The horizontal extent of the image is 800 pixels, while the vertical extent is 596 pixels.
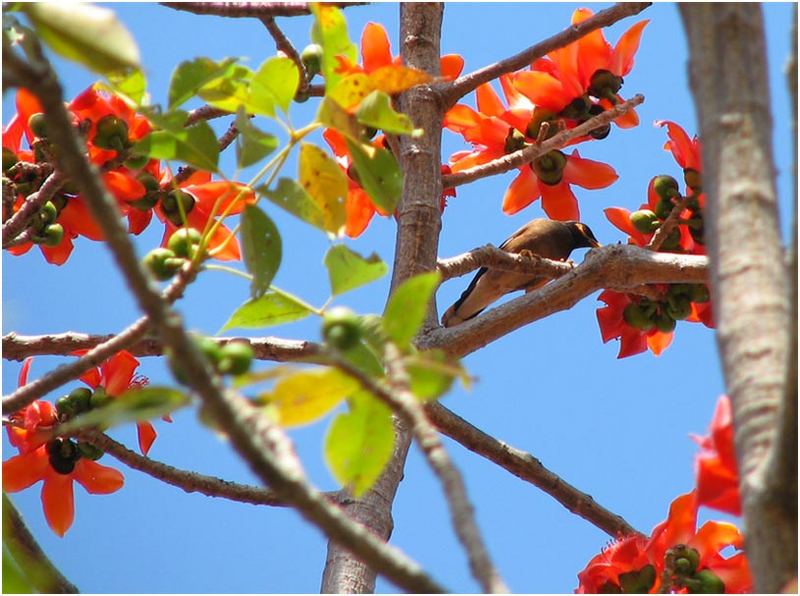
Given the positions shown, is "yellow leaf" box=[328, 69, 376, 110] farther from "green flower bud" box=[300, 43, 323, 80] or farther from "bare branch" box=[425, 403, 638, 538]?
"green flower bud" box=[300, 43, 323, 80]

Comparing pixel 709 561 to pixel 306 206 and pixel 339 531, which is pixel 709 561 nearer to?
pixel 306 206

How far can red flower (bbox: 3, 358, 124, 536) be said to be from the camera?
2.19m

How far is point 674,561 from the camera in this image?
1.84 m

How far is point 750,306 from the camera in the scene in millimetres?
778

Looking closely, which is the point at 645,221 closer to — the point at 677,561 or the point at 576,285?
the point at 576,285

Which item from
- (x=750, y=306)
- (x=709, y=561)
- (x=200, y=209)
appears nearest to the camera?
(x=750, y=306)

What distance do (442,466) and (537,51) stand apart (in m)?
1.89

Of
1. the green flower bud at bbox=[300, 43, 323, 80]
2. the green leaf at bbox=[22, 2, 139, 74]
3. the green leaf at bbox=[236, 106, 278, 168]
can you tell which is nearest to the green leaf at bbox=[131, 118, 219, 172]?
the green leaf at bbox=[236, 106, 278, 168]

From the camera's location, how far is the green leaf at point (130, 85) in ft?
4.32

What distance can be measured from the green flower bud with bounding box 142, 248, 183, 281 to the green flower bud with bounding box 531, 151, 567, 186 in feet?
4.54

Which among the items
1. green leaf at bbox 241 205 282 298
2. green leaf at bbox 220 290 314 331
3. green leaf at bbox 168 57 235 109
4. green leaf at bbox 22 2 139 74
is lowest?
green leaf at bbox 22 2 139 74

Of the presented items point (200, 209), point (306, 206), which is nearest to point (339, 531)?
point (306, 206)

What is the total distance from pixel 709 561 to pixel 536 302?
59 cm

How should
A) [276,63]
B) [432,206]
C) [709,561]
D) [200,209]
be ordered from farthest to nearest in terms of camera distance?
[432,206]
[200,209]
[709,561]
[276,63]
